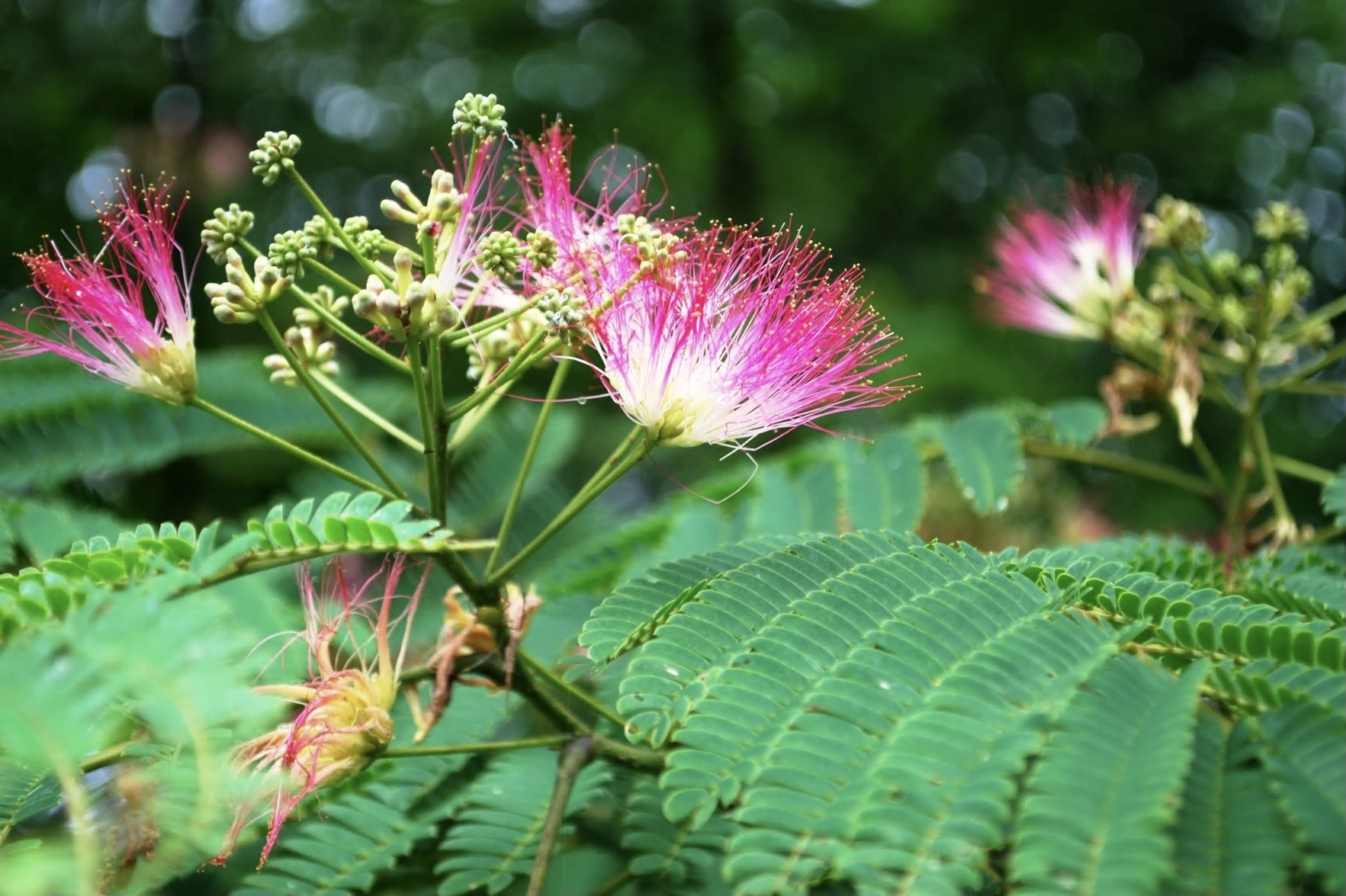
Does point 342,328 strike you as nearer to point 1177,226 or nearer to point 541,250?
point 541,250

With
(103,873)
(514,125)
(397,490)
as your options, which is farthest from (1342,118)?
(103,873)

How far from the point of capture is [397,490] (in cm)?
151

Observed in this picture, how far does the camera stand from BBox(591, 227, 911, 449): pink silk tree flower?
4.88 ft

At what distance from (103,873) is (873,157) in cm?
555

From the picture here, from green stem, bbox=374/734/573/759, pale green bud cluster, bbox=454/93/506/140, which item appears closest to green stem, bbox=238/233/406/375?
pale green bud cluster, bbox=454/93/506/140

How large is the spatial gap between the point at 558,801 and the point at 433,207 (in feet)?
2.78

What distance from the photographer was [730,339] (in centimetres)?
154

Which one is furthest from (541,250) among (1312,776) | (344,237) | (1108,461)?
(1108,461)

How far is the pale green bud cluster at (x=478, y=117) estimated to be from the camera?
157 centimetres

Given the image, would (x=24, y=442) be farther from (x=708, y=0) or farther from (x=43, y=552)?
(x=708, y=0)

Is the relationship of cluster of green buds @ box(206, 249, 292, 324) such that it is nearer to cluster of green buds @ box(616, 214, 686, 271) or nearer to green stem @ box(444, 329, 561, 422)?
green stem @ box(444, 329, 561, 422)

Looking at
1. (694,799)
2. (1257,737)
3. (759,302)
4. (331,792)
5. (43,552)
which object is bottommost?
(331,792)

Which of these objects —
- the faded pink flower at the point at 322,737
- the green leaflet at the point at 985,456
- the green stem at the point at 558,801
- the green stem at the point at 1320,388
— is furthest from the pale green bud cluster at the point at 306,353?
the green stem at the point at 1320,388

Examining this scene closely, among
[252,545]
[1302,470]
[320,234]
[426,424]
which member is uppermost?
[320,234]
